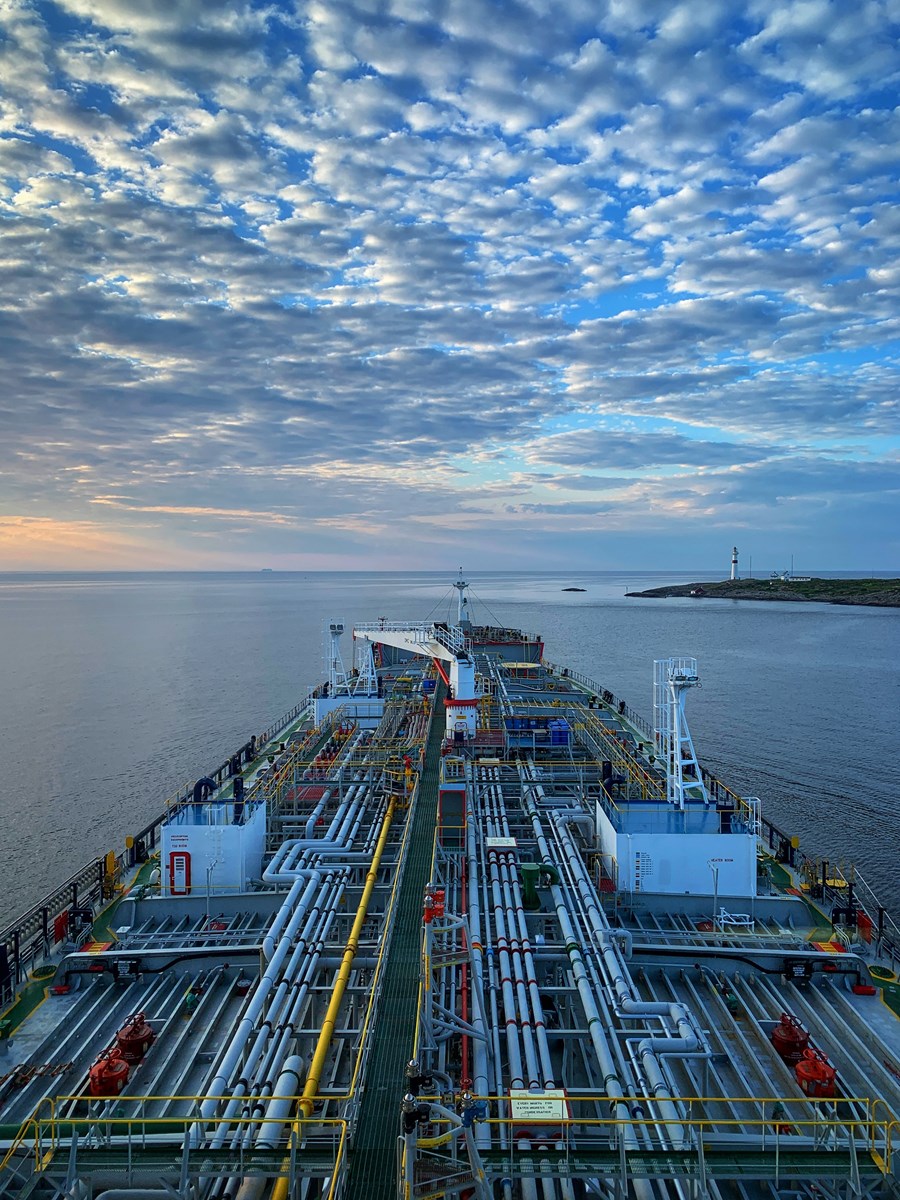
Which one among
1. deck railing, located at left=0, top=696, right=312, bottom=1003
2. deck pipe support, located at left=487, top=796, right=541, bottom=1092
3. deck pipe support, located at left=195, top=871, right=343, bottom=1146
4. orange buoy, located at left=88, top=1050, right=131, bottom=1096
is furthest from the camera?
deck railing, located at left=0, top=696, right=312, bottom=1003

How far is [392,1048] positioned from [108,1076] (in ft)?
17.8

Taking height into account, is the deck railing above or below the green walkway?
below

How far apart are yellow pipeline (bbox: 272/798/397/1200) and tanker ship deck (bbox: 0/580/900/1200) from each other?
2.8 inches

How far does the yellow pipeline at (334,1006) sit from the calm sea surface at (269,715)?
16173 millimetres

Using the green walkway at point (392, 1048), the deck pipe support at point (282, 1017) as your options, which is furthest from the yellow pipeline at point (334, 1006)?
the green walkway at point (392, 1048)

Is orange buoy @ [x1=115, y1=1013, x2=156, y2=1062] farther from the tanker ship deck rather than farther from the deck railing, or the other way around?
the deck railing

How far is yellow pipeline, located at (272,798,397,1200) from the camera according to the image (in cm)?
1187

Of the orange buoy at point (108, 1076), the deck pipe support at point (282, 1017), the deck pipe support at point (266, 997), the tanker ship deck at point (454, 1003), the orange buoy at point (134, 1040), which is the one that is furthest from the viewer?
the orange buoy at point (134, 1040)

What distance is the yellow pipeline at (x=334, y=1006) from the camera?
11.9 metres

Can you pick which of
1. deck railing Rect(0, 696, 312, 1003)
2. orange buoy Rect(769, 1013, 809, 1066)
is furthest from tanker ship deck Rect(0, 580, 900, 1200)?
deck railing Rect(0, 696, 312, 1003)

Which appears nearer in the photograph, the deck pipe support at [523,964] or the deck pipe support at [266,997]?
the deck pipe support at [266,997]

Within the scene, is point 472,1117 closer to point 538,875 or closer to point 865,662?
point 538,875

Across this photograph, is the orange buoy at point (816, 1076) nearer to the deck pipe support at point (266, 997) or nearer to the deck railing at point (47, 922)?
the deck pipe support at point (266, 997)

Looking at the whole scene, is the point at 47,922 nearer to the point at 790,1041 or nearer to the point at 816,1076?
the point at 790,1041
